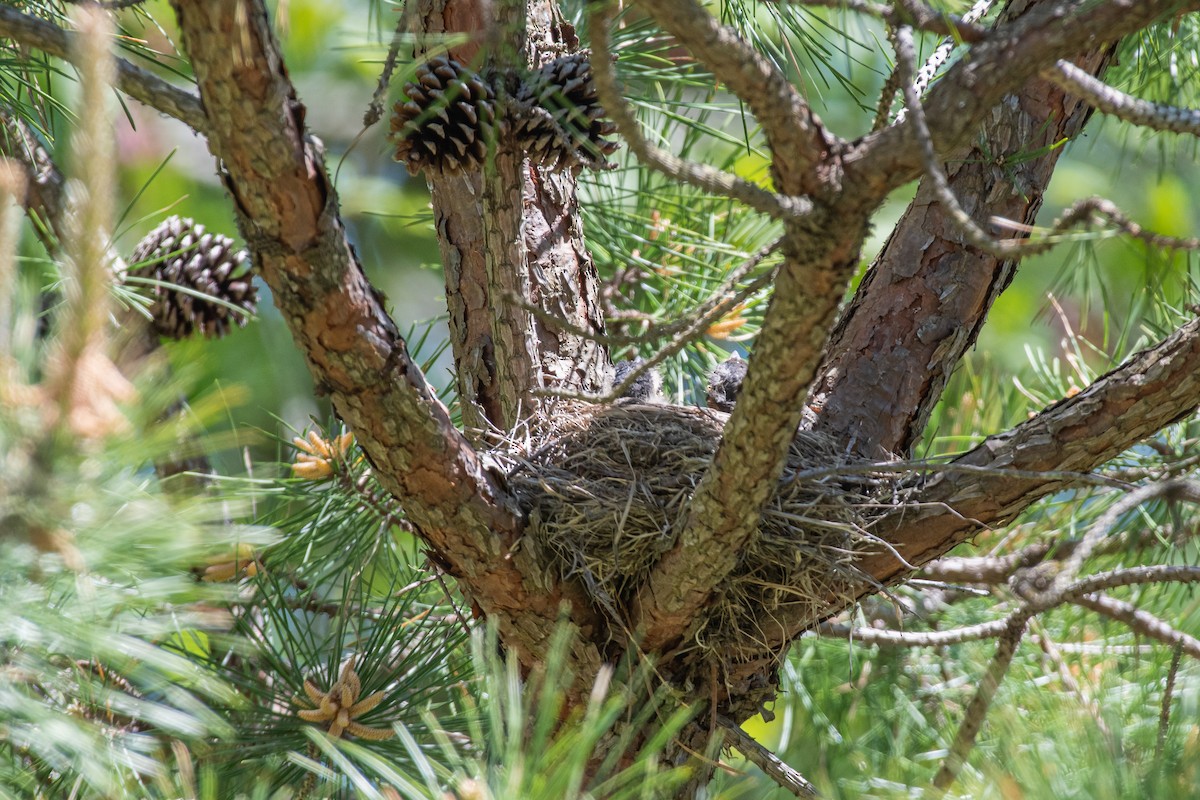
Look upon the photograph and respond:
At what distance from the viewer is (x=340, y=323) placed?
1.08m

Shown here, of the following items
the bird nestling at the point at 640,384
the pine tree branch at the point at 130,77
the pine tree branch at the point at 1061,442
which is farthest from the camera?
the bird nestling at the point at 640,384

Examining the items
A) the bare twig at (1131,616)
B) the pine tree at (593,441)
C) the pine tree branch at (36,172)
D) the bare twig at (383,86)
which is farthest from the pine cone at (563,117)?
the bare twig at (1131,616)

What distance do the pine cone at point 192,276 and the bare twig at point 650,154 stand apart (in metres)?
1.42

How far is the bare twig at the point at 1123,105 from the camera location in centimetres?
93

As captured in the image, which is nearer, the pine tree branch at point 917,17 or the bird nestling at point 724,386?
the pine tree branch at point 917,17

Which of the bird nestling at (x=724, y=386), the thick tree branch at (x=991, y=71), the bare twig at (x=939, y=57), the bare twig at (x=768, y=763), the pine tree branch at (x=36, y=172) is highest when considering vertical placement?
the bare twig at (x=939, y=57)

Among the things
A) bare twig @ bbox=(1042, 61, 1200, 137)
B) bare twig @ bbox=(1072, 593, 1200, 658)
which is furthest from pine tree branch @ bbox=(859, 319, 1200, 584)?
bare twig @ bbox=(1072, 593, 1200, 658)

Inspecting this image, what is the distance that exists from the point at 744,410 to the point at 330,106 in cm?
481

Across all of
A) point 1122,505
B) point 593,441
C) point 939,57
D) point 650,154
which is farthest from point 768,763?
point 939,57

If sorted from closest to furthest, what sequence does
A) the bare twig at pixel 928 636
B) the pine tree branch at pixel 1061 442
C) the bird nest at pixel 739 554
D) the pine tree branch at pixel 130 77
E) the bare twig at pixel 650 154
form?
the bare twig at pixel 650 154 → the pine tree branch at pixel 130 77 → the pine tree branch at pixel 1061 442 → the bird nest at pixel 739 554 → the bare twig at pixel 928 636

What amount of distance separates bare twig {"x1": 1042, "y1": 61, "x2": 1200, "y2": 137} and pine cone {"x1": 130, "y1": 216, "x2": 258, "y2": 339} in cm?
163

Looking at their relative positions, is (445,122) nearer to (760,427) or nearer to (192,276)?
(760,427)

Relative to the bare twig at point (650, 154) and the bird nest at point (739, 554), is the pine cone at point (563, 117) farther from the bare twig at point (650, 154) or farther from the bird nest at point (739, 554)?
the bare twig at point (650, 154)

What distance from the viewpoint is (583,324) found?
1766mm
